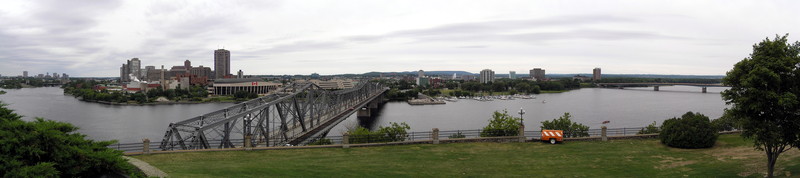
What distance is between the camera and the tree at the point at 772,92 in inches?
593

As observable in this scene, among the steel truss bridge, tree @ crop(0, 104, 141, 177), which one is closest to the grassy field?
tree @ crop(0, 104, 141, 177)

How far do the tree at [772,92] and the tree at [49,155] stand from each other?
19.5 m

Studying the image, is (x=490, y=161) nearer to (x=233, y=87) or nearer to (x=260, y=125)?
(x=260, y=125)

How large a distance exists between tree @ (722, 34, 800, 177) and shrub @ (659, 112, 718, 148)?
26.1 feet

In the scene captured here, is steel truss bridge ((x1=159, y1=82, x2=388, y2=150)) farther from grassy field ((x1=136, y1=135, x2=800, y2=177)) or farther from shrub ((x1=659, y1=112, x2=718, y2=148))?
shrub ((x1=659, y1=112, x2=718, y2=148))

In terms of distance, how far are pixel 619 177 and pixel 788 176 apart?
523 cm

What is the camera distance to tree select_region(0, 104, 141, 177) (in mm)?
11984

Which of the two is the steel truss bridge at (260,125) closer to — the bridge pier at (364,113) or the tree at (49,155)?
the bridge pier at (364,113)

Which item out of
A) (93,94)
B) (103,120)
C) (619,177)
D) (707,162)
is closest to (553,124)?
Result: (707,162)

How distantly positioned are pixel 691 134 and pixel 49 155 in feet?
88.1

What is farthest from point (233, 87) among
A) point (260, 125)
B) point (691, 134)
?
point (691, 134)

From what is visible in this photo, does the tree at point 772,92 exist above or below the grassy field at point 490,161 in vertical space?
above

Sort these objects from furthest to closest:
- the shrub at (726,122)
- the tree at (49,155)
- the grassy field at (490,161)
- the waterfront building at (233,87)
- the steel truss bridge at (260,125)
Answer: the waterfront building at (233,87), the steel truss bridge at (260,125), the grassy field at (490,161), the shrub at (726,122), the tree at (49,155)

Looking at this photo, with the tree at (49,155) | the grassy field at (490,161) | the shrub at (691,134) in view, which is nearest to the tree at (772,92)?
the grassy field at (490,161)
